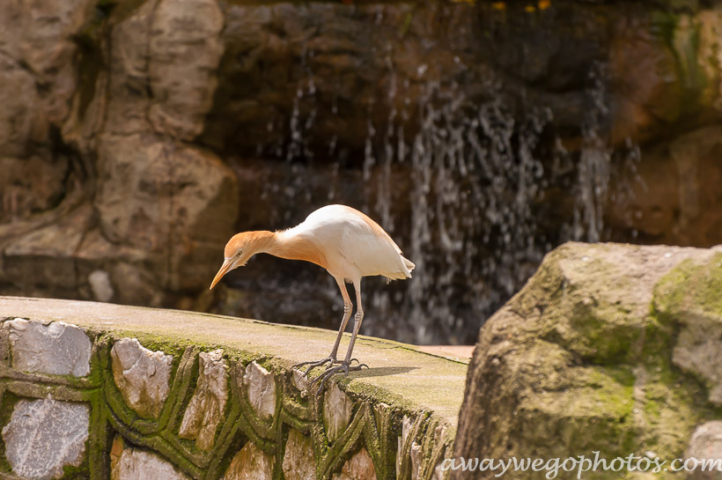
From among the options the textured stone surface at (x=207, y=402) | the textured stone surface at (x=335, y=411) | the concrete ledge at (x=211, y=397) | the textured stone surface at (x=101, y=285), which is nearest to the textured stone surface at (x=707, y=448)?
the concrete ledge at (x=211, y=397)

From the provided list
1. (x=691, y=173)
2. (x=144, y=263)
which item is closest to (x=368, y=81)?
(x=144, y=263)

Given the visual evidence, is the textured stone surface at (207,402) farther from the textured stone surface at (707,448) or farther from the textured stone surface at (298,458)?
the textured stone surface at (707,448)

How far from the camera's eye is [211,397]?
306 centimetres

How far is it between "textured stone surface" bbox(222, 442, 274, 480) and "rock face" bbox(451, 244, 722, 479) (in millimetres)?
1365

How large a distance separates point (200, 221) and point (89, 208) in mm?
1044

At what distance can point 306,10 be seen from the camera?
7.40 meters

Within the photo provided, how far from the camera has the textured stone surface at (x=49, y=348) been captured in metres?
3.42

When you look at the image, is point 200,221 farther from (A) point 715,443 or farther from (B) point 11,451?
(A) point 715,443

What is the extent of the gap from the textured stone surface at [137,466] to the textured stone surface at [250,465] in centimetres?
23

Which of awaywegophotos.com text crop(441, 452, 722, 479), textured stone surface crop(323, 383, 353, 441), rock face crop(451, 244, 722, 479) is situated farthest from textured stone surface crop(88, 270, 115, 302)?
awaywegophotos.com text crop(441, 452, 722, 479)

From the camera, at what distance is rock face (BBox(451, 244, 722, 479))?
1.46 m

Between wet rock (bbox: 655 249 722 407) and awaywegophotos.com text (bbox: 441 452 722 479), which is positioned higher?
wet rock (bbox: 655 249 722 407)

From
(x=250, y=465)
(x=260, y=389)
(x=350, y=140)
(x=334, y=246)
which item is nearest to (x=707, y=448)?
(x=334, y=246)

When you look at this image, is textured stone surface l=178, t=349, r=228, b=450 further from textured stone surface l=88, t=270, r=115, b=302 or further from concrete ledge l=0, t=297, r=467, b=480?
textured stone surface l=88, t=270, r=115, b=302
